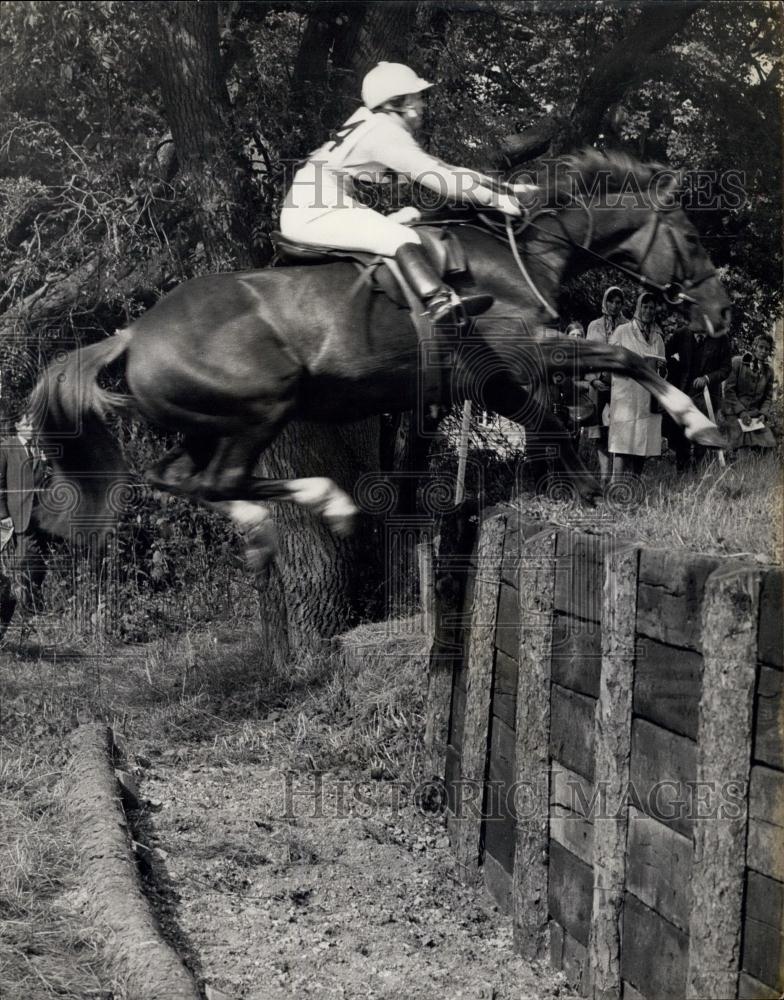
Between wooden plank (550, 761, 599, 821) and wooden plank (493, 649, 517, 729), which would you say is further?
wooden plank (493, 649, 517, 729)

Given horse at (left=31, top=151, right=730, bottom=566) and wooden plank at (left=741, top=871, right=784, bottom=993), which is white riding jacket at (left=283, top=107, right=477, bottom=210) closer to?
horse at (left=31, top=151, right=730, bottom=566)

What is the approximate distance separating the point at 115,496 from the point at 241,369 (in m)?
0.73

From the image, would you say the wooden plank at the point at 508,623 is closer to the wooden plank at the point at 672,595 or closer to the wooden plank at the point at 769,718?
the wooden plank at the point at 672,595

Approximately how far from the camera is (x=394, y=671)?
7859 millimetres

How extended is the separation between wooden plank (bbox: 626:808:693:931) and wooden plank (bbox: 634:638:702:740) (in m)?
0.35

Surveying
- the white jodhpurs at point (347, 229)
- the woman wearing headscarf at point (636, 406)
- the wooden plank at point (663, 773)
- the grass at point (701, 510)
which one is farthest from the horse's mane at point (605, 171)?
the wooden plank at point (663, 773)

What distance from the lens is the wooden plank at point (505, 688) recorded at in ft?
18.6

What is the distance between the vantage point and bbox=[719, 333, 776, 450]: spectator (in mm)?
6074

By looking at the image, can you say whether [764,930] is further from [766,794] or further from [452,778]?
[452,778]

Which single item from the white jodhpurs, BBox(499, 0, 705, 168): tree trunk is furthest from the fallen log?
BBox(499, 0, 705, 168): tree trunk

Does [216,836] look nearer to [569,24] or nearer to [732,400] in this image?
[732,400]

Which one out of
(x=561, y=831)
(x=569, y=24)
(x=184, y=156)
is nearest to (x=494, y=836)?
(x=561, y=831)

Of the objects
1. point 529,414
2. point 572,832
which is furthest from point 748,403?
point 572,832

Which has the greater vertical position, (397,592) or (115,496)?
(115,496)
